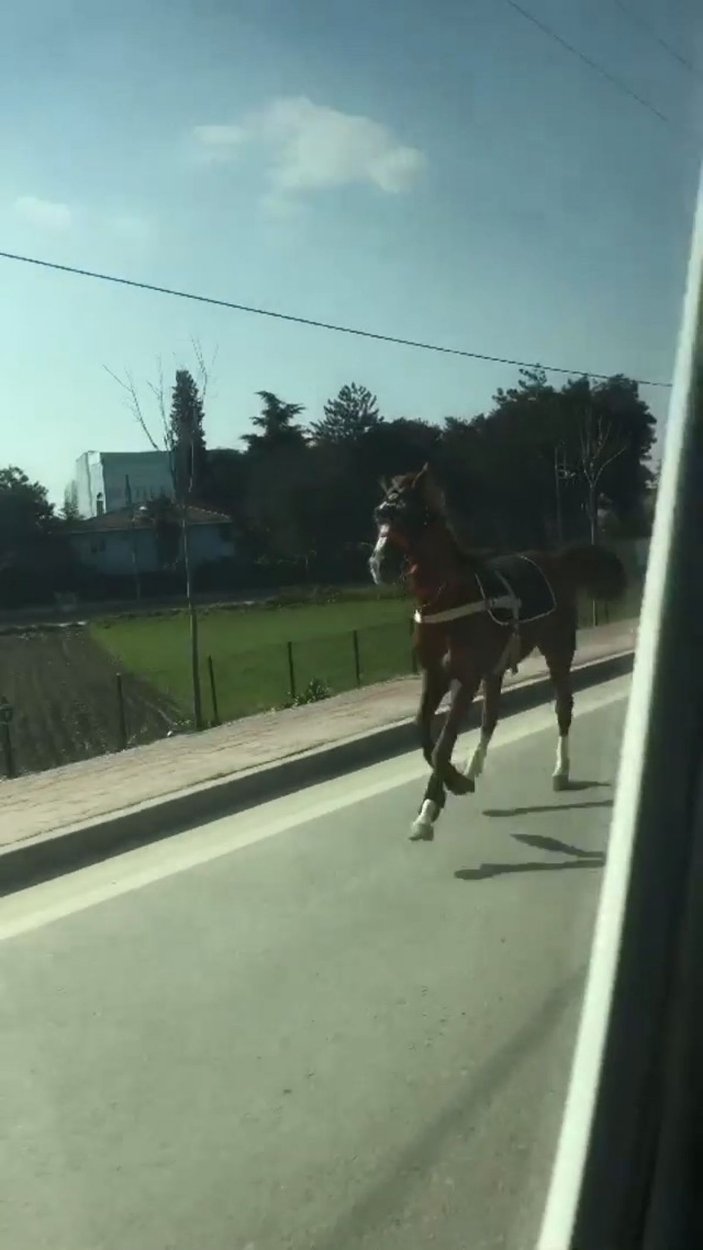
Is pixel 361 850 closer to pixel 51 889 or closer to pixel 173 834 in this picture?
pixel 51 889

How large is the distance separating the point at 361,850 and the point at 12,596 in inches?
67.6

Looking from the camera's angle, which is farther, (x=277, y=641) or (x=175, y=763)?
(x=175, y=763)

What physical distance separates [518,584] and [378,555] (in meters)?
0.54

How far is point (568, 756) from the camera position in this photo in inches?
164

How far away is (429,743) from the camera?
4.17 meters

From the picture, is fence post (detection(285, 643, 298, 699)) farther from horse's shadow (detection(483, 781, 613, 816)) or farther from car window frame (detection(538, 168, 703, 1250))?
car window frame (detection(538, 168, 703, 1250))

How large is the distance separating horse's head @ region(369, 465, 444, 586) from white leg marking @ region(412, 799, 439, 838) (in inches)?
67.8

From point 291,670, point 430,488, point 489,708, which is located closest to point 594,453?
point 430,488

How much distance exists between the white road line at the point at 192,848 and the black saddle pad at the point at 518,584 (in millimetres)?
1210

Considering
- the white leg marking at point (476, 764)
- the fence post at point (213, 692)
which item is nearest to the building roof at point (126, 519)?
the white leg marking at point (476, 764)

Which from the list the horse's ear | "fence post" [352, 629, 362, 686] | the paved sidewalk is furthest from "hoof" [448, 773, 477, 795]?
the horse's ear

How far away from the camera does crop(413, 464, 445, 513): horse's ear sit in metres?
2.88

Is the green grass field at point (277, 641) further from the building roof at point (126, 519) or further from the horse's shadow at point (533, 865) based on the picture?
the horse's shadow at point (533, 865)

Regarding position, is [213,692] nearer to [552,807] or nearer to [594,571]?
[552,807]
